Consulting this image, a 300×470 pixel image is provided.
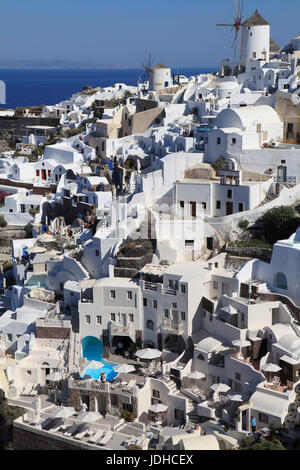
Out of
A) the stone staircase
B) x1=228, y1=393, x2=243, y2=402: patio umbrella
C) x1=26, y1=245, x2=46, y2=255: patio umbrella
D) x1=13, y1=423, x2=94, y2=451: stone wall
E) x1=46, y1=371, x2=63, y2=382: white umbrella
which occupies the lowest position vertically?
x1=13, y1=423, x2=94, y2=451: stone wall

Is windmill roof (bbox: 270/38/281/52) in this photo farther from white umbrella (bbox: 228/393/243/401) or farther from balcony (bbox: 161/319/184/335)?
white umbrella (bbox: 228/393/243/401)

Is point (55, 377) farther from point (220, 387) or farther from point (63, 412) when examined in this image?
point (220, 387)

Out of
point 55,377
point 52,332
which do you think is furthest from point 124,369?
point 52,332

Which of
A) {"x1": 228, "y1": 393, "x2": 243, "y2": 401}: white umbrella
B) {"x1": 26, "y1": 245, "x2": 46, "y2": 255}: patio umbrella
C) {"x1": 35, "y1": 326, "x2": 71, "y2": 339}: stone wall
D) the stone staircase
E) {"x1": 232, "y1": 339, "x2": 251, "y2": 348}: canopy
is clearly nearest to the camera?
{"x1": 228, "y1": 393, "x2": 243, "y2": 401}: white umbrella

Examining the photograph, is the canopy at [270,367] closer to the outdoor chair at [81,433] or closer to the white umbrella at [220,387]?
the white umbrella at [220,387]

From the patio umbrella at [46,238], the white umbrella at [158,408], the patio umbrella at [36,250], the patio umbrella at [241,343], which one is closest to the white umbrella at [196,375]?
the white umbrella at [158,408]

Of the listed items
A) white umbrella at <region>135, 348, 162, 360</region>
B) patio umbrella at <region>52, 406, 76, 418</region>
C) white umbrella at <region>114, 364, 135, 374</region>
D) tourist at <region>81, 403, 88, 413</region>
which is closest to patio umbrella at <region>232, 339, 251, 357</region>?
white umbrella at <region>135, 348, 162, 360</region>
